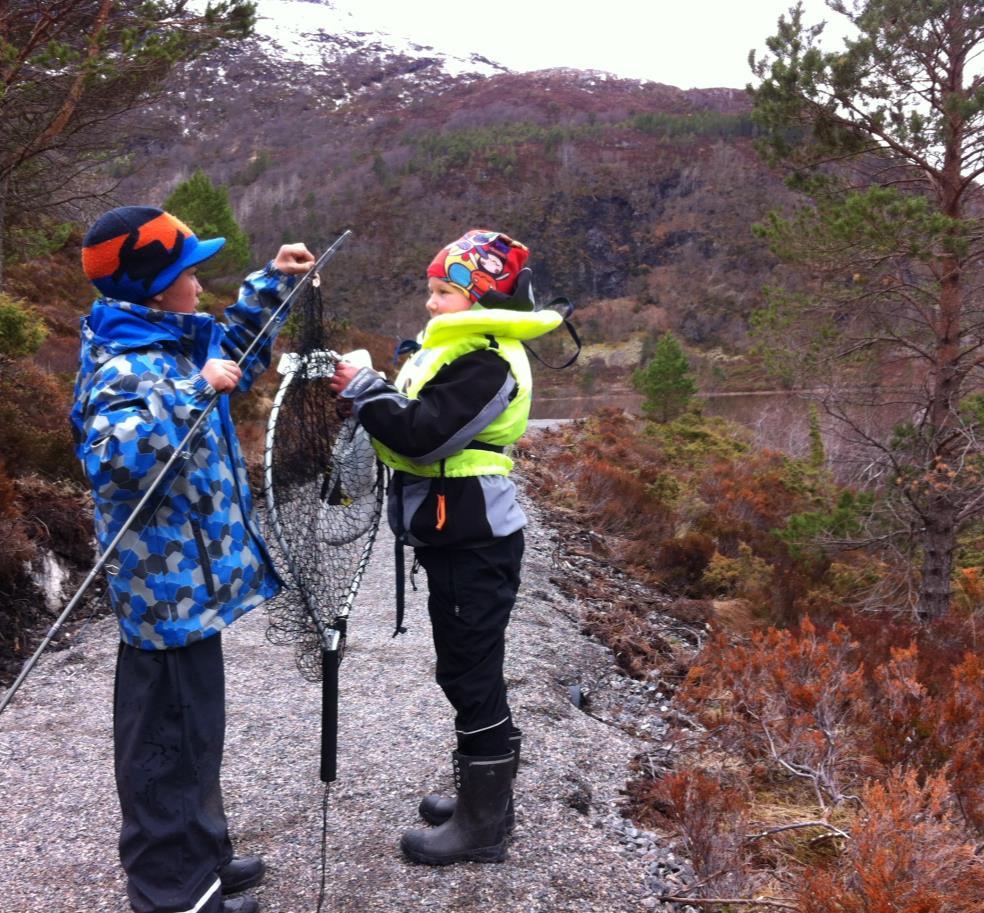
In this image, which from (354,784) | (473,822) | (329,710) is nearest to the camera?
(329,710)

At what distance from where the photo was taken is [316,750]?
3631 mm

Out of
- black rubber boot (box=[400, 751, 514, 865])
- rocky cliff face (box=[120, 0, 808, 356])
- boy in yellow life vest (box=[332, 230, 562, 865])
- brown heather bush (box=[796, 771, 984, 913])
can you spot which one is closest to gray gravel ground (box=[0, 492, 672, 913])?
black rubber boot (box=[400, 751, 514, 865])

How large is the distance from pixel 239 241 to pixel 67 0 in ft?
57.0

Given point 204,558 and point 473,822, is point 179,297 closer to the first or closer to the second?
point 204,558

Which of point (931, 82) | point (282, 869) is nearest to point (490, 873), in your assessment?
point (282, 869)

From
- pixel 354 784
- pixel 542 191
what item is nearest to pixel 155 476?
pixel 354 784

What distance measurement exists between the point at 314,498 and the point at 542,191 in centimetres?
8405

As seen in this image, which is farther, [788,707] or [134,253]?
[788,707]

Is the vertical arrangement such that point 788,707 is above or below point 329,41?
below

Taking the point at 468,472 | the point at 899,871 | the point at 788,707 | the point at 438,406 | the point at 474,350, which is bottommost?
the point at 788,707

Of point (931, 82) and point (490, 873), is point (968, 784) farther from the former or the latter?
point (931, 82)

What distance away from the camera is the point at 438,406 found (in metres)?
2.20

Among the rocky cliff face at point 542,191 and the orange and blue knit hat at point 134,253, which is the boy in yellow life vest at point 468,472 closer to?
the orange and blue knit hat at point 134,253

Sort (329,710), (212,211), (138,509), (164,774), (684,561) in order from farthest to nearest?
(212,211)
(684,561)
(329,710)
(164,774)
(138,509)
